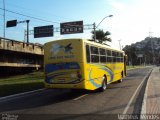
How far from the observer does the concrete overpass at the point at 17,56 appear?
33.8 meters

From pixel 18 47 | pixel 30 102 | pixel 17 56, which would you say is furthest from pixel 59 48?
pixel 17 56

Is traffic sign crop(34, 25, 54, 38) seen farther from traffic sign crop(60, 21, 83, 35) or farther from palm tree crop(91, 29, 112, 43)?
palm tree crop(91, 29, 112, 43)

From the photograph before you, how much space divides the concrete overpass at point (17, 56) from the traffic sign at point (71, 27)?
9.30 metres

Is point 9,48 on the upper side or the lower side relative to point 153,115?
upper

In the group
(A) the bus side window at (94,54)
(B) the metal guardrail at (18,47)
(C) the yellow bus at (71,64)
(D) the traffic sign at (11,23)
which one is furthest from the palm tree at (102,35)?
(C) the yellow bus at (71,64)

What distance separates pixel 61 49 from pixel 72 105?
3.85 meters

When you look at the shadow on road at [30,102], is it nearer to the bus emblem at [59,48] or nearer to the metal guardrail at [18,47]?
the bus emblem at [59,48]

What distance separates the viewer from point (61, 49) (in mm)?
14969

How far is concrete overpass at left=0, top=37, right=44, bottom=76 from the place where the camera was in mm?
33750

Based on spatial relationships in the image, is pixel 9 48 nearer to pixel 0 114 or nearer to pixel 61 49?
pixel 61 49

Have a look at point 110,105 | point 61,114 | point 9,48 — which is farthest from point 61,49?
point 9,48

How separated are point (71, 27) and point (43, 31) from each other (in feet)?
20.1

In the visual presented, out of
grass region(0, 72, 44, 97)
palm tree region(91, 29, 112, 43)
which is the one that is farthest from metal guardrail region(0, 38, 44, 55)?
palm tree region(91, 29, 112, 43)

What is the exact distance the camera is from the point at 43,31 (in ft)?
179
